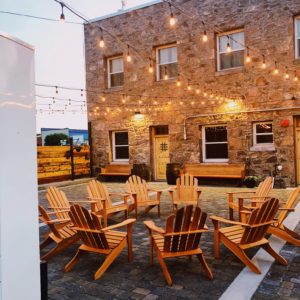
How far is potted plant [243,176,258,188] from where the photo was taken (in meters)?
11.4

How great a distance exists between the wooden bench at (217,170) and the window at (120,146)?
10.2 feet

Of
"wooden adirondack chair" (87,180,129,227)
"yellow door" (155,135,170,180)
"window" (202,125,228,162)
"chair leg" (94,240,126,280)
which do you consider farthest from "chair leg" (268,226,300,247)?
"yellow door" (155,135,170,180)

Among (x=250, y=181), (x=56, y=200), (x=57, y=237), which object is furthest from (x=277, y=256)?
(x=250, y=181)

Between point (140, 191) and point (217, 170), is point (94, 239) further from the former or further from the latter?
point (217, 170)

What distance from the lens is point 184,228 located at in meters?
3.80

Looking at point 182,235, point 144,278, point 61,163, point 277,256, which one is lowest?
point 144,278

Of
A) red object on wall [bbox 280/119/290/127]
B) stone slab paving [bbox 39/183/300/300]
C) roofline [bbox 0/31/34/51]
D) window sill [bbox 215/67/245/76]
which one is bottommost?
stone slab paving [bbox 39/183/300/300]

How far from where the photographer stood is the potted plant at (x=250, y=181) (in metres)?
11.4

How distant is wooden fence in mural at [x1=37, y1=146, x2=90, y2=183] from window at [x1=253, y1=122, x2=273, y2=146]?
732cm

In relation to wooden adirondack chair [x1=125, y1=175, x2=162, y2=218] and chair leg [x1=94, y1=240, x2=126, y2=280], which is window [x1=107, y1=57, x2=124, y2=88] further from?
chair leg [x1=94, y1=240, x2=126, y2=280]

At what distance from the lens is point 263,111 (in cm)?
1160

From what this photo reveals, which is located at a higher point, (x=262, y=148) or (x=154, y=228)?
(x=262, y=148)

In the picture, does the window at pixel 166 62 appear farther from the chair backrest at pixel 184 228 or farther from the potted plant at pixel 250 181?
the chair backrest at pixel 184 228

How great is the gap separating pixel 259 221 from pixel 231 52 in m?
9.56
